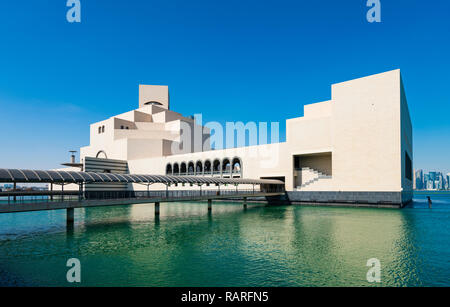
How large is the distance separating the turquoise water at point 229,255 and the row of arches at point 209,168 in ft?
111

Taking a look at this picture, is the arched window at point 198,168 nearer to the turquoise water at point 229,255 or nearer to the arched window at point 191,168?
the arched window at point 191,168

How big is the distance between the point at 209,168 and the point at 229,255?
48.2m

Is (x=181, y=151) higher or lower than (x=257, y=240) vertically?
higher

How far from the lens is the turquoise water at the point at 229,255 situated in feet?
31.2

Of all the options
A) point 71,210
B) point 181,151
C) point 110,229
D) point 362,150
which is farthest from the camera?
point 181,151

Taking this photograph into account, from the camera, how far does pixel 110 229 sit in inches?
814

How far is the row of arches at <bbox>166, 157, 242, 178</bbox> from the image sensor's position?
53.9 m

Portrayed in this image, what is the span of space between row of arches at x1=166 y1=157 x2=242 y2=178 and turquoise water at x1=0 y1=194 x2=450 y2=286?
111ft

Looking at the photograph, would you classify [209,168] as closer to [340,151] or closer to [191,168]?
[191,168]

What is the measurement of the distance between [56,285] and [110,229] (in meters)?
12.2

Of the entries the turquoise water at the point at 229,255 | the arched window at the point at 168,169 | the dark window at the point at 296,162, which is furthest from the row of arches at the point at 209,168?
the turquoise water at the point at 229,255

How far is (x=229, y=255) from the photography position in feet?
41.5
